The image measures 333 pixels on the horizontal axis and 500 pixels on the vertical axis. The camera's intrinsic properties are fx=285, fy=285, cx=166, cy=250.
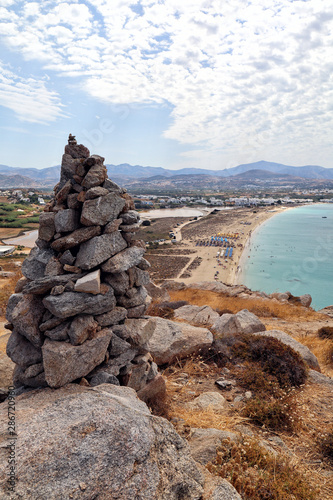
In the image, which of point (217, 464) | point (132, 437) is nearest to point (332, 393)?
point (217, 464)

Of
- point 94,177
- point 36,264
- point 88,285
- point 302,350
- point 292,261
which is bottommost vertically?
point 292,261

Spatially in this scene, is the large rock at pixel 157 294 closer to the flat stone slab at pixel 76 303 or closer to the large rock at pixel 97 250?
the large rock at pixel 97 250

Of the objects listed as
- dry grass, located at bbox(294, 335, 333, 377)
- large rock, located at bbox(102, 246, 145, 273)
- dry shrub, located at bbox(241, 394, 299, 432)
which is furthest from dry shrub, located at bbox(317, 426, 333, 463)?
large rock, located at bbox(102, 246, 145, 273)

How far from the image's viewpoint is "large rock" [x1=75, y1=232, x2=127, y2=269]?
5730 millimetres

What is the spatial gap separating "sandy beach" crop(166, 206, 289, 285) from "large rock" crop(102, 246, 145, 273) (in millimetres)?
38823

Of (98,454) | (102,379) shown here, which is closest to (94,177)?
(102,379)

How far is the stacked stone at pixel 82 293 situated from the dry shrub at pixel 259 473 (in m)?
2.30

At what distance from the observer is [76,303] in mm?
5320

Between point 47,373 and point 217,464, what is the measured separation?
3204mm

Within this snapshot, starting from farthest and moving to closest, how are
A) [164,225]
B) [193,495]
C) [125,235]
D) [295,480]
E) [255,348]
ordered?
[164,225]
[255,348]
[125,235]
[295,480]
[193,495]

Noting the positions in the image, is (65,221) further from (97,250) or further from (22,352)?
(22,352)

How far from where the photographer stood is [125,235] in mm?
6559

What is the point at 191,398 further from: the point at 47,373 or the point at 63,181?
the point at 63,181

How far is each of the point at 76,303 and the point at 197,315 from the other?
9270 mm
